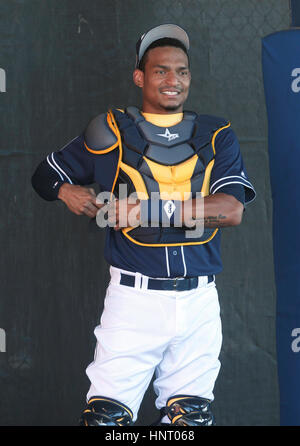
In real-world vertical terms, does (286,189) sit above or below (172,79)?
below

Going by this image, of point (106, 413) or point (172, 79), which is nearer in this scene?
point (106, 413)

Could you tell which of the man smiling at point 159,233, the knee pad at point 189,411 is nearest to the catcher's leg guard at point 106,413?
the man smiling at point 159,233

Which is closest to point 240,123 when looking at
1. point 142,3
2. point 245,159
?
point 245,159

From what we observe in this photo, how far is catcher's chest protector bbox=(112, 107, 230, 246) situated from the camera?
190cm

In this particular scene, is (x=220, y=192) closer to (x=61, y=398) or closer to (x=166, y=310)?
(x=166, y=310)

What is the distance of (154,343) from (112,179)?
0.54 m

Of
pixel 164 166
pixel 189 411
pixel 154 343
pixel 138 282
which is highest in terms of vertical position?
pixel 164 166

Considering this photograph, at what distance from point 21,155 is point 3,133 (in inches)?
4.5

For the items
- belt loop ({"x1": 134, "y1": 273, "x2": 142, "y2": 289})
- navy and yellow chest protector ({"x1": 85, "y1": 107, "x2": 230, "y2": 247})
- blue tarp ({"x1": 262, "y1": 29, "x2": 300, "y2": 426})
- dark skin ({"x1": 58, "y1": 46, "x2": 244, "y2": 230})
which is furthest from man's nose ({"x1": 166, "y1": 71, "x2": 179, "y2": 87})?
belt loop ({"x1": 134, "y1": 273, "x2": 142, "y2": 289})

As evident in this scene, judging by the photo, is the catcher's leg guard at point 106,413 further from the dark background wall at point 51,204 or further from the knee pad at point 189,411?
the dark background wall at point 51,204

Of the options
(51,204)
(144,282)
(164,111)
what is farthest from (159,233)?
(51,204)

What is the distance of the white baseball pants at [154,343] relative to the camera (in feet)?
6.06

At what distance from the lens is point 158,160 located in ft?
6.21

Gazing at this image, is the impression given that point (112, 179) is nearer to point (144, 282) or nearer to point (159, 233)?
point (159, 233)
